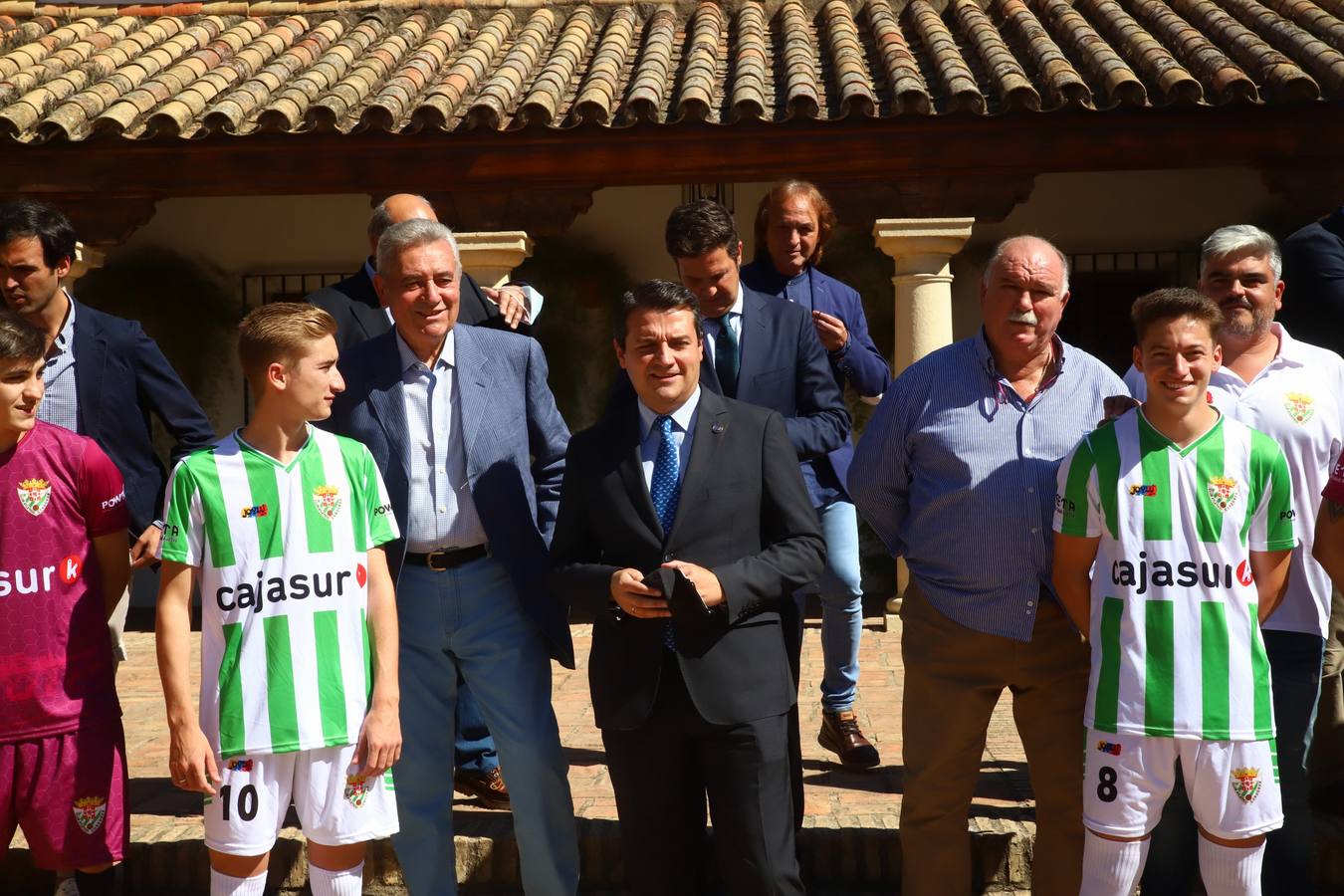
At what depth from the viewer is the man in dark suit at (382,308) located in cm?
398

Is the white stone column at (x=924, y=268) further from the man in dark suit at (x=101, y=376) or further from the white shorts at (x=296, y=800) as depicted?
the white shorts at (x=296, y=800)

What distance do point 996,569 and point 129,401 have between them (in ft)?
7.99

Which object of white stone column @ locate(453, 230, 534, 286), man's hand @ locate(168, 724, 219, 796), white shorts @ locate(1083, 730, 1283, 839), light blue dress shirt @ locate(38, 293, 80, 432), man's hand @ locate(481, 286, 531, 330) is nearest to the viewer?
man's hand @ locate(168, 724, 219, 796)

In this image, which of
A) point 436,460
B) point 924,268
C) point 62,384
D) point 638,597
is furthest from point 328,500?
point 924,268

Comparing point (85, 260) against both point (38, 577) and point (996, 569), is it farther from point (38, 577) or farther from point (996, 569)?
point (996, 569)

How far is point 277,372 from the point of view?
3.35m

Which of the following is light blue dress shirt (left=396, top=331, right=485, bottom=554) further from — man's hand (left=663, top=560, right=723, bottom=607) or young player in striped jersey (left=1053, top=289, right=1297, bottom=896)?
young player in striped jersey (left=1053, top=289, right=1297, bottom=896)

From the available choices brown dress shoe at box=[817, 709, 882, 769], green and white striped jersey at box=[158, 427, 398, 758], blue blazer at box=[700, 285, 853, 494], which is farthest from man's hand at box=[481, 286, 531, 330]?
brown dress shoe at box=[817, 709, 882, 769]

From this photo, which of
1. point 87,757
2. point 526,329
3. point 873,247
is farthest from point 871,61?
point 87,757

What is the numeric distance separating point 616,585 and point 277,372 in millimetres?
938

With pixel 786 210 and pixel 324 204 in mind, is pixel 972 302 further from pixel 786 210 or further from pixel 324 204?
pixel 786 210

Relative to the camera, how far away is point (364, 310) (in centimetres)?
402

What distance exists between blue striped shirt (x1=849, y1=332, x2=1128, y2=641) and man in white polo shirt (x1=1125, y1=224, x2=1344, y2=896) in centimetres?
36

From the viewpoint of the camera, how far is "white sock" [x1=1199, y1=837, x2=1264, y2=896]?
3.35m
